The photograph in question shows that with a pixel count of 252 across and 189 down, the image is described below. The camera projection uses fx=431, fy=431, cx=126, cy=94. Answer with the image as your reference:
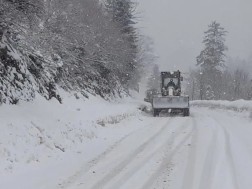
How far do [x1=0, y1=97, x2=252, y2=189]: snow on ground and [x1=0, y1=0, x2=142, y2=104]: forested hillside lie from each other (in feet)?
4.29

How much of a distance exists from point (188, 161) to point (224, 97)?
87.0 metres

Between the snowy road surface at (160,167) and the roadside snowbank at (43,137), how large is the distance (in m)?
0.32

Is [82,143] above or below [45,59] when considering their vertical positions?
below

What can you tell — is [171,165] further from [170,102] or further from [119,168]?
[170,102]

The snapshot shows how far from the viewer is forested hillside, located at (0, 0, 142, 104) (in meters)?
14.1

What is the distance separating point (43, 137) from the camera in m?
12.2

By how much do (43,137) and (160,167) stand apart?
12.5 ft

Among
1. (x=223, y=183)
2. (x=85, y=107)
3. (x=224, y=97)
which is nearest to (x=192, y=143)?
(x=223, y=183)

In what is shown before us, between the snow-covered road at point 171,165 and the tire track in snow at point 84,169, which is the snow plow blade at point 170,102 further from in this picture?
the tire track in snow at point 84,169

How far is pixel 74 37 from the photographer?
29.4 metres

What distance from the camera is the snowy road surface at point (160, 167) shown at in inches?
335

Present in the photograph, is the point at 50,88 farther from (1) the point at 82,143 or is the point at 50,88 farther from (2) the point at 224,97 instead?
(2) the point at 224,97

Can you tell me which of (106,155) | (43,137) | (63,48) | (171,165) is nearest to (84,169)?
(106,155)

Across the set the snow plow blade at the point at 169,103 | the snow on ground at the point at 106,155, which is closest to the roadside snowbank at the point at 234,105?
the snow plow blade at the point at 169,103
